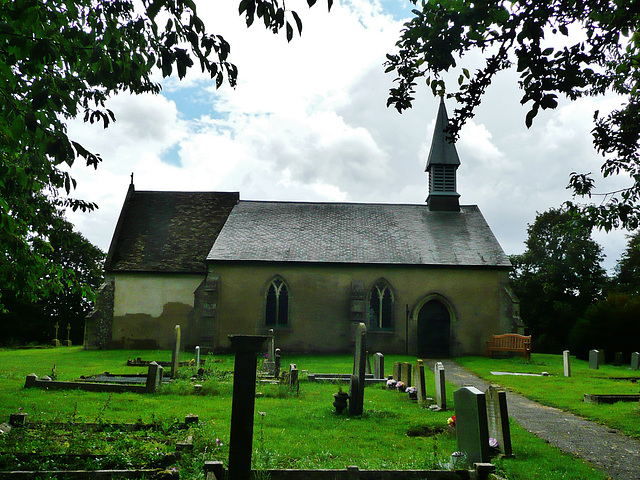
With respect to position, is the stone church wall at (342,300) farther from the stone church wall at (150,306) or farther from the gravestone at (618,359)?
the gravestone at (618,359)

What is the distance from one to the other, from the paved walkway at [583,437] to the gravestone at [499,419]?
0.42 m

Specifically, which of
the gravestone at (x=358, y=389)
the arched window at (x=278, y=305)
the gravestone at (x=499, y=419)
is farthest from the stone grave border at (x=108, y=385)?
the arched window at (x=278, y=305)

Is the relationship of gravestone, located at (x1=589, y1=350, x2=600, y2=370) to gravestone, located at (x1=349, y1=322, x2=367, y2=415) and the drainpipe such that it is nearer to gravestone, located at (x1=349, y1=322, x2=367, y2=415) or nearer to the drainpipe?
the drainpipe

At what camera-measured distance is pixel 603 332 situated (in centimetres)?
2769

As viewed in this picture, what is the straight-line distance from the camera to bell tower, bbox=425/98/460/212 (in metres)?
32.1

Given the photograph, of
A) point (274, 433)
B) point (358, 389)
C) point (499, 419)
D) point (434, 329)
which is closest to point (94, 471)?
point (274, 433)

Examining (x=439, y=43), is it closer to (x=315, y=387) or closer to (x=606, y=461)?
(x=606, y=461)

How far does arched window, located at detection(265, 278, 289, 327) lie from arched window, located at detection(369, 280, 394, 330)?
4.21 meters

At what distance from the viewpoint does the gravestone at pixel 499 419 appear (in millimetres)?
7669

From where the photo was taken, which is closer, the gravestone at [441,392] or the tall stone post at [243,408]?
the tall stone post at [243,408]

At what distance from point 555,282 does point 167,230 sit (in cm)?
2774

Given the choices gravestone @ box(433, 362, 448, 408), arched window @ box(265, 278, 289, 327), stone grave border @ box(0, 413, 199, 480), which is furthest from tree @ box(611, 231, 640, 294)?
stone grave border @ box(0, 413, 199, 480)

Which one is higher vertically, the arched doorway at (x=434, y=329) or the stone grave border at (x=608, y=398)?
the arched doorway at (x=434, y=329)

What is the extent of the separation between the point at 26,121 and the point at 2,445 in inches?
174
